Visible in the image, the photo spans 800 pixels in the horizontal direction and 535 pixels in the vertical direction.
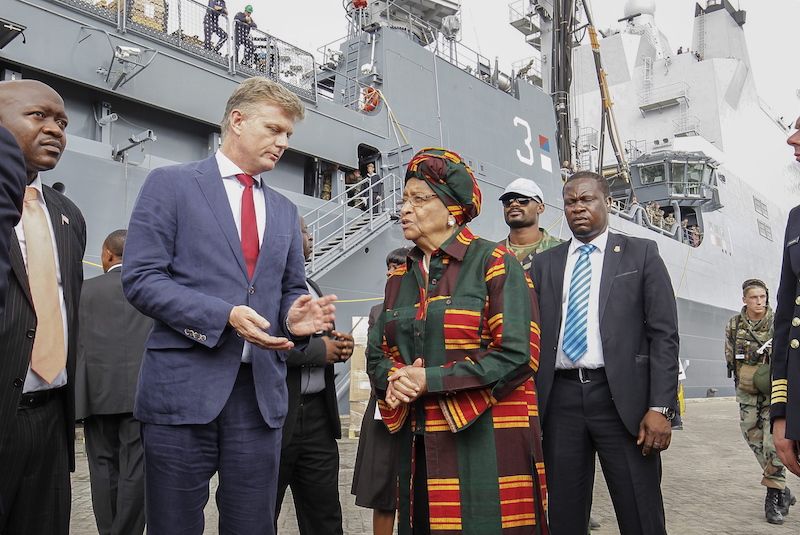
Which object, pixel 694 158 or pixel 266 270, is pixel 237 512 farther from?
pixel 694 158

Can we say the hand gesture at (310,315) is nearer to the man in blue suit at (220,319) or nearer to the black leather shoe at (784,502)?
the man in blue suit at (220,319)

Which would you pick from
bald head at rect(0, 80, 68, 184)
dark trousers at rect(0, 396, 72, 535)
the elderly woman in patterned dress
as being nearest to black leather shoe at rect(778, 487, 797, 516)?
the elderly woman in patterned dress

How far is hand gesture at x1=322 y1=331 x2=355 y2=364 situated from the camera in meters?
2.95

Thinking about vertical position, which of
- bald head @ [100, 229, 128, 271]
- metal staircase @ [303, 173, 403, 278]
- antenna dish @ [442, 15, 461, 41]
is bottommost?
bald head @ [100, 229, 128, 271]

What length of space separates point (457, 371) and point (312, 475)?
132cm

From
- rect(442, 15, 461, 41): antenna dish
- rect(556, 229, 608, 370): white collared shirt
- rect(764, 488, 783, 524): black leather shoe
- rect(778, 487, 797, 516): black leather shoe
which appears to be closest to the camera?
rect(556, 229, 608, 370): white collared shirt

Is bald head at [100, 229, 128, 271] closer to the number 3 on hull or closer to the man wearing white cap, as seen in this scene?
the man wearing white cap

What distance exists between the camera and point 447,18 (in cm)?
1520

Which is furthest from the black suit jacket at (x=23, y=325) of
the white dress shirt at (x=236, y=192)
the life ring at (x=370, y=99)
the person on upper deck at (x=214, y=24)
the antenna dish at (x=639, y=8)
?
the antenna dish at (x=639, y=8)

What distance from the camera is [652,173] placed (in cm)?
2191

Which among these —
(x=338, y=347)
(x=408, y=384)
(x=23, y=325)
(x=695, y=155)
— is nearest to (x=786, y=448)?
(x=408, y=384)

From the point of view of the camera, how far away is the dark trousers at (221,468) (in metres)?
1.88

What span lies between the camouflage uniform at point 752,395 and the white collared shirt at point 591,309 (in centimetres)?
277

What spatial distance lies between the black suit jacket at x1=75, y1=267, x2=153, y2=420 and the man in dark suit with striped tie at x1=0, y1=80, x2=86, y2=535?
1.24 metres
